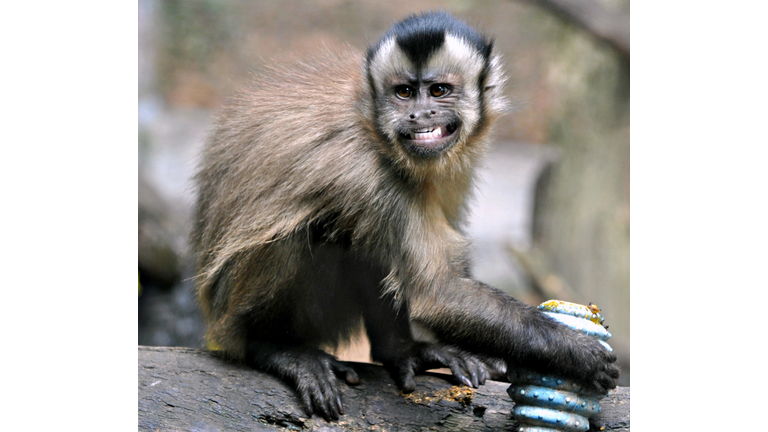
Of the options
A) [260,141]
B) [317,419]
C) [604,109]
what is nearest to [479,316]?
[317,419]

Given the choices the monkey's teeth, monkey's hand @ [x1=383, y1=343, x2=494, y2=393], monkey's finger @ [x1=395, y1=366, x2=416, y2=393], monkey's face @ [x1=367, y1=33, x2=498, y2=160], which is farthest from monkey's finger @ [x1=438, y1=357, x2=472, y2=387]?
the monkey's teeth

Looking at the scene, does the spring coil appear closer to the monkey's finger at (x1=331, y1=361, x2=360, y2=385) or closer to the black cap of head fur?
the monkey's finger at (x1=331, y1=361, x2=360, y2=385)

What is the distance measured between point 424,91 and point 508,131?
4.37m

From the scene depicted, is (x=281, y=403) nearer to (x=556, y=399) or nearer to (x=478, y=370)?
(x=478, y=370)

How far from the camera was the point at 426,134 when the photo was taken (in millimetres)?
3211

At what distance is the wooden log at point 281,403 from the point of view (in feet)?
10.9

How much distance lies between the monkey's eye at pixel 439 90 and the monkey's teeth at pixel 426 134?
0.17 metres

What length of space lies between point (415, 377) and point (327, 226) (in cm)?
103

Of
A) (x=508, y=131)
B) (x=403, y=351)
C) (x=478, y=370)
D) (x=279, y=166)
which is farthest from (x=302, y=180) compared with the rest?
(x=508, y=131)

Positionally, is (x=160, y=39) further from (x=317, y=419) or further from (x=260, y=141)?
(x=317, y=419)

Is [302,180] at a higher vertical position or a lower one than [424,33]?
lower

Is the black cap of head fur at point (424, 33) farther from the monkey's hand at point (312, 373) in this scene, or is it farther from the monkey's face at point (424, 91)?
the monkey's hand at point (312, 373)

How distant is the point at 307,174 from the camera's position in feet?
11.6

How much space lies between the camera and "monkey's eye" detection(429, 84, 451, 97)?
3244 millimetres
